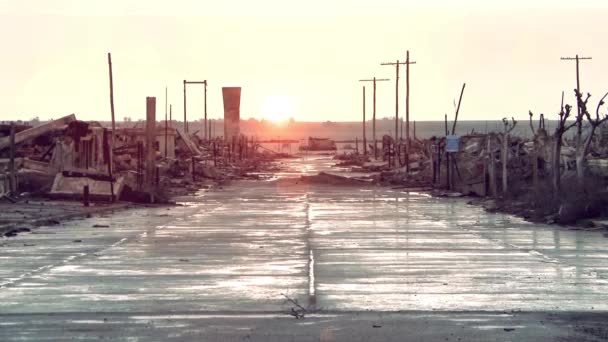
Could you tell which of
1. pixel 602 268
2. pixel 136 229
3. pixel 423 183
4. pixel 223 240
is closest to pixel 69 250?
pixel 223 240

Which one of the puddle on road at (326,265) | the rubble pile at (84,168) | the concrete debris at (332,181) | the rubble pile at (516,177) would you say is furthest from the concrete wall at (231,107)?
the puddle on road at (326,265)

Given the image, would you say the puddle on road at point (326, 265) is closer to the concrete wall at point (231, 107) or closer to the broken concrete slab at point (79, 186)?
the broken concrete slab at point (79, 186)

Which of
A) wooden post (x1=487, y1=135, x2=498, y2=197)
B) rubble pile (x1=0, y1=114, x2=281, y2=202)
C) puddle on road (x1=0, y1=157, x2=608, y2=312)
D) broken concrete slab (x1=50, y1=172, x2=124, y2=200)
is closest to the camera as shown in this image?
puddle on road (x1=0, y1=157, x2=608, y2=312)

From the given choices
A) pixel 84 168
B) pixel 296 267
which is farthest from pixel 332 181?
pixel 296 267

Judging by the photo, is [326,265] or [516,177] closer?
[326,265]

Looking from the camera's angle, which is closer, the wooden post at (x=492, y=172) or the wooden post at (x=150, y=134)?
the wooden post at (x=492, y=172)

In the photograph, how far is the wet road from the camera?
14.0 metres

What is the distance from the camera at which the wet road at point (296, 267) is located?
1401 cm

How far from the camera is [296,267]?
1862 centimetres

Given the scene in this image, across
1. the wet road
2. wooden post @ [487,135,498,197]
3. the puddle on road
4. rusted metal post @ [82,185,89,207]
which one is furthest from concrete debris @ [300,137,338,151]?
the wet road

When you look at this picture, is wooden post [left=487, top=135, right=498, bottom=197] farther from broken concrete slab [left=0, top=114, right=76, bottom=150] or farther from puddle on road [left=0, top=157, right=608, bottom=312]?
broken concrete slab [left=0, top=114, right=76, bottom=150]

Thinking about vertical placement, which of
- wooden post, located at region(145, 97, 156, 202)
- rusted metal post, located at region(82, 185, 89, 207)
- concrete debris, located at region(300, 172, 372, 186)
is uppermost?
wooden post, located at region(145, 97, 156, 202)

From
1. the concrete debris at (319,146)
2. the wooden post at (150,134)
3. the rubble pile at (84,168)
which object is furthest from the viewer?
the concrete debris at (319,146)

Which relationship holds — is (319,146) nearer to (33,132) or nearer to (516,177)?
(33,132)
